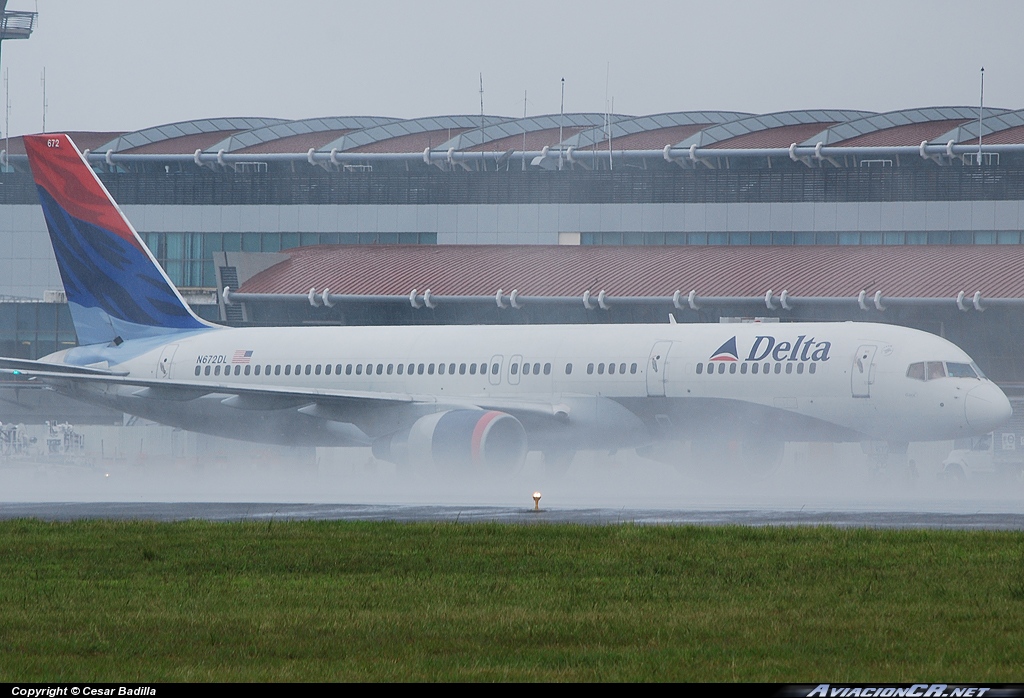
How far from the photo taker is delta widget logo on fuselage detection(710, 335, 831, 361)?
28.6 meters

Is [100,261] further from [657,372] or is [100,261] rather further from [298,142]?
[298,142]

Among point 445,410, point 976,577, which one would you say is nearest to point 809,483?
point 445,410

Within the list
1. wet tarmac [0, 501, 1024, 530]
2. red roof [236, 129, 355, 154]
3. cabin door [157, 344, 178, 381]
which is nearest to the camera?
wet tarmac [0, 501, 1024, 530]

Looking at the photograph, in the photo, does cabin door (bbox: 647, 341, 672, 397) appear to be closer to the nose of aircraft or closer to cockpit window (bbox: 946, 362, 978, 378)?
cockpit window (bbox: 946, 362, 978, 378)

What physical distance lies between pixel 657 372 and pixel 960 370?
19.2ft

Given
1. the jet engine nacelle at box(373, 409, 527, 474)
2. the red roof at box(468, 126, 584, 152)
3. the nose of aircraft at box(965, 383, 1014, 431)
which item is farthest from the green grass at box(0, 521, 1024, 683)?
the red roof at box(468, 126, 584, 152)

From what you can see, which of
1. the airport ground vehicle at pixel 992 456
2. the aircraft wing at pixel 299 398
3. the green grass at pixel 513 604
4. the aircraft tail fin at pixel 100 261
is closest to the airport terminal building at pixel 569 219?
the airport ground vehicle at pixel 992 456

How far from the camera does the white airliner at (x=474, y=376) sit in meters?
28.2

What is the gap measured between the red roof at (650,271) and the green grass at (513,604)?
91.3 ft

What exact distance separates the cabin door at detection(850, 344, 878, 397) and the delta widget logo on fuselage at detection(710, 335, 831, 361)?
611mm

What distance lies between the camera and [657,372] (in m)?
29.9

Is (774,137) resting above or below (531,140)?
below

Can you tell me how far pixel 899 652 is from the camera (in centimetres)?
972

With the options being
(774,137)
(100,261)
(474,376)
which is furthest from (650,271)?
(100,261)
